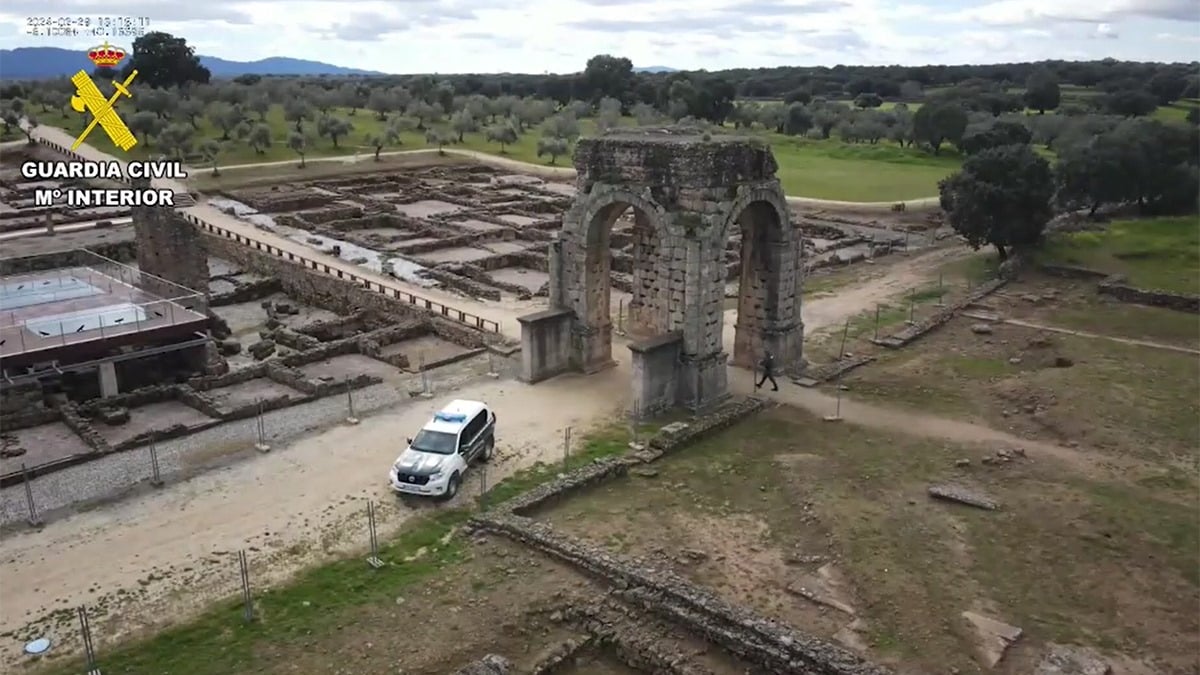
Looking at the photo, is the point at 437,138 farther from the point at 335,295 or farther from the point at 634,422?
the point at 634,422

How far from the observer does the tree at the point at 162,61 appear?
354ft

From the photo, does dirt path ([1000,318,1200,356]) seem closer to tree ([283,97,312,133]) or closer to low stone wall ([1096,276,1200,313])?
low stone wall ([1096,276,1200,313])

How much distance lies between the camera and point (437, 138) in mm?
89312

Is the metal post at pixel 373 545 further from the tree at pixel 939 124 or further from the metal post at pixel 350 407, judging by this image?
the tree at pixel 939 124

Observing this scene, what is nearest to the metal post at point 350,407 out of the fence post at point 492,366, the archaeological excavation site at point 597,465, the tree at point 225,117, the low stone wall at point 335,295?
the archaeological excavation site at point 597,465

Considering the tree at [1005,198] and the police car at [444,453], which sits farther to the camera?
the tree at [1005,198]

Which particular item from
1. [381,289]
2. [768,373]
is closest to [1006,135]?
[768,373]

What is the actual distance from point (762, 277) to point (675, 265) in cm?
411

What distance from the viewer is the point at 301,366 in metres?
30.4

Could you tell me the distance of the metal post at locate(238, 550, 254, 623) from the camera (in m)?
15.8

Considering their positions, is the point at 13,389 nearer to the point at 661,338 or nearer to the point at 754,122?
the point at 661,338

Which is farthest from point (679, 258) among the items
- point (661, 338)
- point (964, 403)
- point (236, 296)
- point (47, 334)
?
point (236, 296)

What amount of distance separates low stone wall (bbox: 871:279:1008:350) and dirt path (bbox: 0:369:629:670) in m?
13.1

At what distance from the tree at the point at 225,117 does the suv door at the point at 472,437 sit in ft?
235
